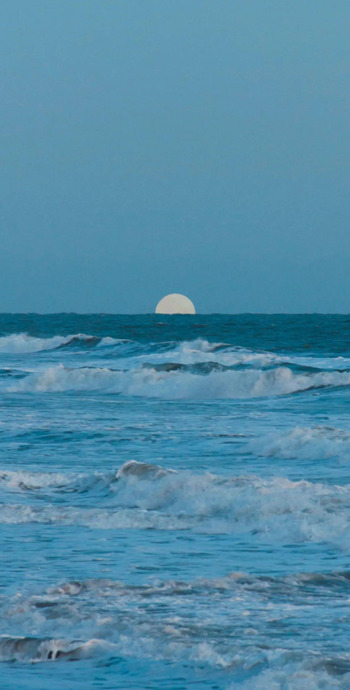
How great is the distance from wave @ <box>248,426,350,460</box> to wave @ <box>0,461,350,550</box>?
2486 millimetres

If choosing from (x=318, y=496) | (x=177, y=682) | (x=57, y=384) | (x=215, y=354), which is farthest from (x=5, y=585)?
(x=215, y=354)

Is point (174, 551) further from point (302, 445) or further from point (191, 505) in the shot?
point (302, 445)

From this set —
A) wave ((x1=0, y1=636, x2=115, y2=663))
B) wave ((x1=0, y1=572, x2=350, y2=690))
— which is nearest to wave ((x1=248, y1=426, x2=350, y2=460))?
wave ((x1=0, y1=572, x2=350, y2=690))

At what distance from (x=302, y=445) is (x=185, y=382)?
12.2 meters

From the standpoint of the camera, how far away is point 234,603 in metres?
6.05

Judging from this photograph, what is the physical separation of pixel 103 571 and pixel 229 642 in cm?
170

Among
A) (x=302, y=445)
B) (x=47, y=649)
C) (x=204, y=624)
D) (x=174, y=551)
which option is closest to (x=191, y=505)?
(x=174, y=551)

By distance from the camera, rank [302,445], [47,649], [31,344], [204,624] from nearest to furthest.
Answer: [47,649] < [204,624] < [302,445] < [31,344]

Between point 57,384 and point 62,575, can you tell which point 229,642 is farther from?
point 57,384

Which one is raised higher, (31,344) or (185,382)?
(31,344)

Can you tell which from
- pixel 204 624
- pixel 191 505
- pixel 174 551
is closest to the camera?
pixel 204 624

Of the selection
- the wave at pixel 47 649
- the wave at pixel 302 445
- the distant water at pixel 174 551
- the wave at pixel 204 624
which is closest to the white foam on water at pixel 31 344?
the distant water at pixel 174 551

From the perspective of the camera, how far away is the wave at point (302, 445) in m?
13.0

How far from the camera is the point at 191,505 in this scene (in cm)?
949
